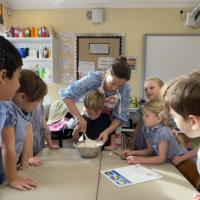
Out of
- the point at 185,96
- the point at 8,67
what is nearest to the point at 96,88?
the point at 185,96

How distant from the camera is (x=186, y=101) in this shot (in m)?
0.95

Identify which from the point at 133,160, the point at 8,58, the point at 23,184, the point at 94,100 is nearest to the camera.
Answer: the point at 8,58

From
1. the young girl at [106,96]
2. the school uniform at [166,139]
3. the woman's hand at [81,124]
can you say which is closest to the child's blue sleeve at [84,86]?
the young girl at [106,96]

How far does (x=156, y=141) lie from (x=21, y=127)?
2.52ft

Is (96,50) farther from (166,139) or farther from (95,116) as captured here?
(166,139)

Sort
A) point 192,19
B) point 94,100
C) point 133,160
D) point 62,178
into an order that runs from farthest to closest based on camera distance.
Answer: point 192,19 → point 94,100 → point 133,160 → point 62,178

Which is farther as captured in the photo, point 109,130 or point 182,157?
point 109,130

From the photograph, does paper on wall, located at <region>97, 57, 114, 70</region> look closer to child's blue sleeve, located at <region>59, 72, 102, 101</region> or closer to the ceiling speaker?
the ceiling speaker

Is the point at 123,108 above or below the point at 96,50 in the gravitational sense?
below

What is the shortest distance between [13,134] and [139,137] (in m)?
0.95

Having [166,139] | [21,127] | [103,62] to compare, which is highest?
[103,62]

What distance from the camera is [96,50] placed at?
12.1 ft

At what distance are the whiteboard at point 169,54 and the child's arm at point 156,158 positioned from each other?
224 centimetres

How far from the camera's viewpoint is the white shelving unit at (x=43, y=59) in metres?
3.58
